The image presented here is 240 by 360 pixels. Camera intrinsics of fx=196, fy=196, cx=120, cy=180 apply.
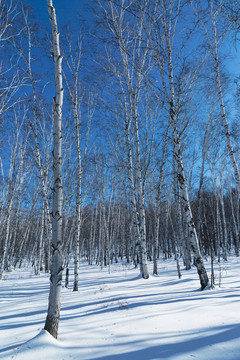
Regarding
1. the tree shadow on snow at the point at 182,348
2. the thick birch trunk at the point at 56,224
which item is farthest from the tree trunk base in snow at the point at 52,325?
the tree shadow on snow at the point at 182,348

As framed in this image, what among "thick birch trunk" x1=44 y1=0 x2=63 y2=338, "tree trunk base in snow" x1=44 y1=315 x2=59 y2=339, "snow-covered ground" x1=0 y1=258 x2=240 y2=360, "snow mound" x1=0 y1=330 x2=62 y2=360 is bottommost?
"snow-covered ground" x1=0 y1=258 x2=240 y2=360

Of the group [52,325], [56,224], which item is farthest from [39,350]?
[56,224]

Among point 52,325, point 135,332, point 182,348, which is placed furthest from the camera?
point 135,332

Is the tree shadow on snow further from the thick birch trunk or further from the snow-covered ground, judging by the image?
the thick birch trunk

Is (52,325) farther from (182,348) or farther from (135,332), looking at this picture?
(182,348)

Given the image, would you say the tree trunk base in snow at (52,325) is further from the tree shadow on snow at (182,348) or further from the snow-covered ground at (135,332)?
the tree shadow on snow at (182,348)

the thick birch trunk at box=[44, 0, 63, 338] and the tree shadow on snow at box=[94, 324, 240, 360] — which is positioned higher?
the thick birch trunk at box=[44, 0, 63, 338]

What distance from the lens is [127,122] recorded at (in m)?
9.54

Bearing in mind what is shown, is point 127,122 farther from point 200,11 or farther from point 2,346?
point 2,346

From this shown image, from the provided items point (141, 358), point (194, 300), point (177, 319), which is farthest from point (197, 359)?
point (194, 300)

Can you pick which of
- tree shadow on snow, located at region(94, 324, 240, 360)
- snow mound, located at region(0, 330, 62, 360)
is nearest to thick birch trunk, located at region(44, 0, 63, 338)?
snow mound, located at region(0, 330, 62, 360)

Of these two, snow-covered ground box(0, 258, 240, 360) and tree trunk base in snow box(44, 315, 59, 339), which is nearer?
snow-covered ground box(0, 258, 240, 360)

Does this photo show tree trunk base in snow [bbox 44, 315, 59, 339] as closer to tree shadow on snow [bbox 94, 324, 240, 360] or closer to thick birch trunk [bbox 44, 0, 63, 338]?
thick birch trunk [bbox 44, 0, 63, 338]

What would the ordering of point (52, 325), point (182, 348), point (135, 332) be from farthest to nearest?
point (135, 332) < point (52, 325) < point (182, 348)
